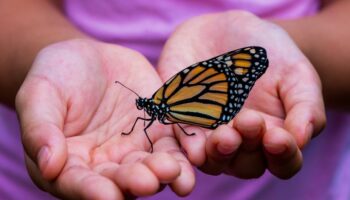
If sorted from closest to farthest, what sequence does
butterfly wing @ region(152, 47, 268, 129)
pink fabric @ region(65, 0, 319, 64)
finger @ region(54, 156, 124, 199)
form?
finger @ region(54, 156, 124, 199) < butterfly wing @ region(152, 47, 268, 129) < pink fabric @ region(65, 0, 319, 64)

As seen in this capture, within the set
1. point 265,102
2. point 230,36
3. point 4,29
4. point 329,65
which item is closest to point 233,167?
point 265,102

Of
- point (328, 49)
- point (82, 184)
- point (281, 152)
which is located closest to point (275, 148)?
point (281, 152)

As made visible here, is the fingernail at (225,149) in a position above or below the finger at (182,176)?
above

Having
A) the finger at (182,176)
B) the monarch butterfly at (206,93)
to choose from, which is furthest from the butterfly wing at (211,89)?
the finger at (182,176)

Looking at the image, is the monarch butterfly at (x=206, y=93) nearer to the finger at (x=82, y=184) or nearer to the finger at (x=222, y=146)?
the finger at (x=222, y=146)

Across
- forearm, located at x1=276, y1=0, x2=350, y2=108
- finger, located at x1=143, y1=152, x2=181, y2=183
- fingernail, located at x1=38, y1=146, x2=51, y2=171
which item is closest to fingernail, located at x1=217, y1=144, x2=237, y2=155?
finger, located at x1=143, y1=152, x2=181, y2=183

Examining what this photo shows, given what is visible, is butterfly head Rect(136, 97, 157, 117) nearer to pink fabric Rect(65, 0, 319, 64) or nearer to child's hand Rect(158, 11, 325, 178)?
child's hand Rect(158, 11, 325, 178)

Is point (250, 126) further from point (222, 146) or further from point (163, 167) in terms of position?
point (163, 167)
